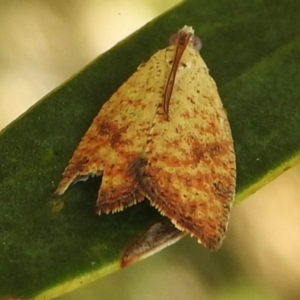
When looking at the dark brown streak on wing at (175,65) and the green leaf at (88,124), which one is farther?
the dark brown streak on wing at (175,65)

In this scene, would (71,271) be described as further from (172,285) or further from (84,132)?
(172,285)

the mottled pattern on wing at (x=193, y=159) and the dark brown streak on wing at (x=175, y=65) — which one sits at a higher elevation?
the dark brown streak on wing at (x=175, y=65)

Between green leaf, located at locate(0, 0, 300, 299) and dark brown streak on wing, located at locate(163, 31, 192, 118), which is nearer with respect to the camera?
green leaf, located at locate(0, 0, 300, 299)

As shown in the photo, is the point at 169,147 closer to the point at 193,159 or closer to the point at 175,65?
the point at 193,159

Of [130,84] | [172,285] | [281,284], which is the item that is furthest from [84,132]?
[281,284]

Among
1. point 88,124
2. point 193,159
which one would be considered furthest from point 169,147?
point 88,124
